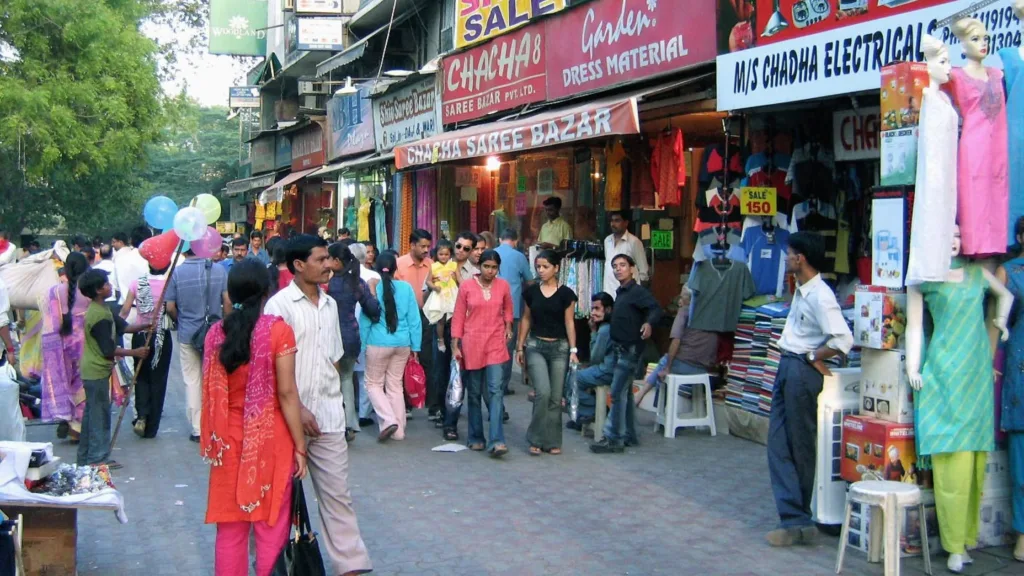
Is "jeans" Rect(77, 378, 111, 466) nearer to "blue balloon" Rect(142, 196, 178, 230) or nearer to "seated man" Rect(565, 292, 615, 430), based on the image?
"blue balloon" Rect(142, 196, 178, 230)

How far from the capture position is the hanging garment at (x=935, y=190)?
5.44m

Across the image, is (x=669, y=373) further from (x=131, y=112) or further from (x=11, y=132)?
(x=131, y=112)

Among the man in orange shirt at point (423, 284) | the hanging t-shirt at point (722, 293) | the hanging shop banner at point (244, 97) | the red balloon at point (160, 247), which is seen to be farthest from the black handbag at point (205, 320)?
the hanging shop banner at point (244, 97)

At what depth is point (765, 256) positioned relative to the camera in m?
9.58

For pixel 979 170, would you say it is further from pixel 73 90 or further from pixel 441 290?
pixel 73 90

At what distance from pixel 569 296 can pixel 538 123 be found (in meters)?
2.94

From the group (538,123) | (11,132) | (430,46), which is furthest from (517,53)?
(11,132)

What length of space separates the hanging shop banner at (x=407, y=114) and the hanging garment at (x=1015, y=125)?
476 inches

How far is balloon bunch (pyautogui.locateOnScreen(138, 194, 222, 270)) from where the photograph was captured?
7.81m

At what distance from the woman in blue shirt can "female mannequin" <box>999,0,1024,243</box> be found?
5206 mm

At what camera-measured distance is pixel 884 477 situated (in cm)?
581

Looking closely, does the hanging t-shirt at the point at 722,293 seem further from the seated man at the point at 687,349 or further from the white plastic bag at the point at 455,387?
the white plastic bag at the point at 455,387

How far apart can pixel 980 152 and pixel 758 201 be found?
3839 mm

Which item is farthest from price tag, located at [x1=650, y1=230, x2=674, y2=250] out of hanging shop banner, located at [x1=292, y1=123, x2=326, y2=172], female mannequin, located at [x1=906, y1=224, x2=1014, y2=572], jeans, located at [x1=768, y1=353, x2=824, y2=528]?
hanging shop banner, located at [x1=292, y1=123, x2=326, y2=172]
